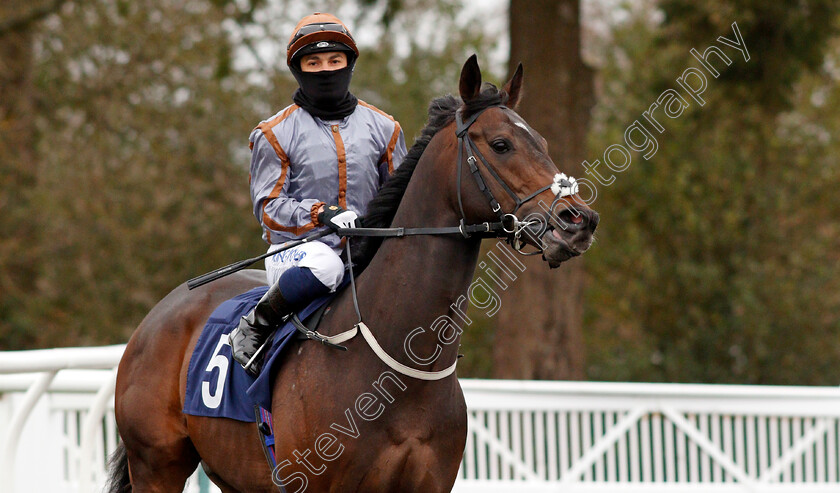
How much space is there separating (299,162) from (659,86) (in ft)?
21.8

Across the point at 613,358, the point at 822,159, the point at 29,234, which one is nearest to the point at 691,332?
the point at 613,358

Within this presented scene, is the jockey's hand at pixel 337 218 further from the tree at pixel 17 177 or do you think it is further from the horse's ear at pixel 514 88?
the tree at pixel 17 177

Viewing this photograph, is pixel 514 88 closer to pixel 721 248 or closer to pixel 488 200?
pixel 488 200

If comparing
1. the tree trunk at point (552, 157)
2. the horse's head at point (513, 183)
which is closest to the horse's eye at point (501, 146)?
the horse's head at point (513, 183)

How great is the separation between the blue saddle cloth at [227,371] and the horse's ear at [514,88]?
92 centimetres

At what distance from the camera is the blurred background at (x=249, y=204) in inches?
484

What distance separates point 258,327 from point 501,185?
1057 mm

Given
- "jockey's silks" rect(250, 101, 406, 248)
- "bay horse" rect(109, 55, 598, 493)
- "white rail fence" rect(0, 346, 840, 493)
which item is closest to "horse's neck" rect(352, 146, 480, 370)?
"bay horse" rect(109, 55, 598, 493)

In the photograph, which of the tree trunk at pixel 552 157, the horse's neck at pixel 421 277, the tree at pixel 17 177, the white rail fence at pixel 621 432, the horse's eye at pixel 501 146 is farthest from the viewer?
the tree at pixel 17 177

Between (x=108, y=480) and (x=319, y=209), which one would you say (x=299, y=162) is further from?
(x=108, y=480)

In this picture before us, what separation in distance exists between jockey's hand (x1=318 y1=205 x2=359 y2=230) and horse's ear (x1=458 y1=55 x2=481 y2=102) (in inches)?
21.9

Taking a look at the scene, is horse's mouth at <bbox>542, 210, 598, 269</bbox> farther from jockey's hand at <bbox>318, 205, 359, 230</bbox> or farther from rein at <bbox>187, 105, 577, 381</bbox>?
jockey's hand at <bbox>318, 205, 359, 230</bbox>

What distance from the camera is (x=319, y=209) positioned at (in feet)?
10.7

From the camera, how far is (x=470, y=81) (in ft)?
9.93
